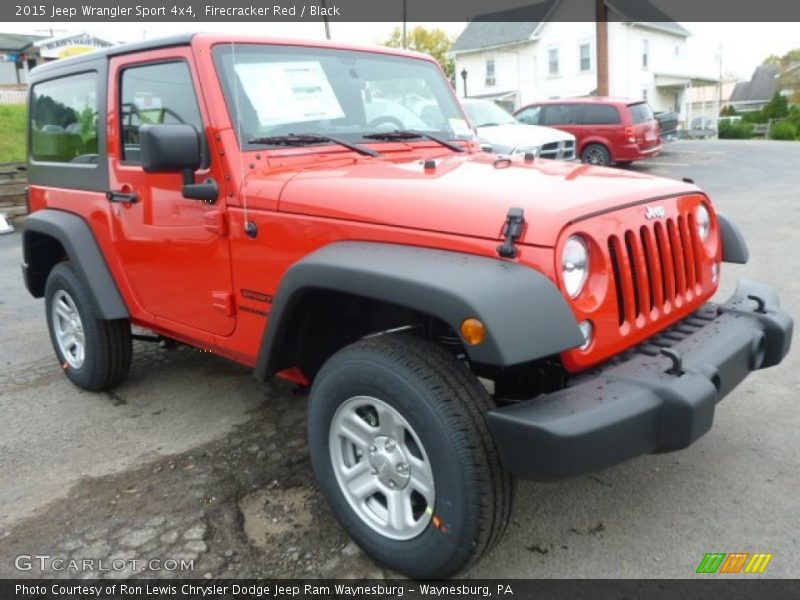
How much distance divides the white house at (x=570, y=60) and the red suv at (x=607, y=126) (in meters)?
17.0

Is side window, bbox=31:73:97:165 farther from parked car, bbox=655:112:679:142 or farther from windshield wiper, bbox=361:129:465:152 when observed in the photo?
parked car, bbox=655:112:679:142

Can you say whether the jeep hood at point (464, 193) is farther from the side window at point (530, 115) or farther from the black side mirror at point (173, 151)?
the side window at point (530, 115)

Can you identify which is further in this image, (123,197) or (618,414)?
(123,197)

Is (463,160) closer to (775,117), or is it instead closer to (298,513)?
(298,513)

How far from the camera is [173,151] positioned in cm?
294

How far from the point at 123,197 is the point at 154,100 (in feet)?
1.75

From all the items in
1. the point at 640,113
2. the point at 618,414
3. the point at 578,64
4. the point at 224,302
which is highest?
the point at 578,64

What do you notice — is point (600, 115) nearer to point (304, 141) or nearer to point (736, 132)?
point (304, 141)

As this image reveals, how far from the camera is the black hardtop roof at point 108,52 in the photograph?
3.28 m

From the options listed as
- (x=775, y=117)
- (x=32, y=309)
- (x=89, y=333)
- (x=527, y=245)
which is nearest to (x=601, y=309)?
(x=527, y=245)

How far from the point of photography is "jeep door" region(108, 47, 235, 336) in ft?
10.5

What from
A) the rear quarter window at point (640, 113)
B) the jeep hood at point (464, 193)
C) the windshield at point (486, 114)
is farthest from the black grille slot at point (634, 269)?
the rear quarter window at point (640, 113)

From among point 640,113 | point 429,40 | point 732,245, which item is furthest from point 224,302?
point 429,40

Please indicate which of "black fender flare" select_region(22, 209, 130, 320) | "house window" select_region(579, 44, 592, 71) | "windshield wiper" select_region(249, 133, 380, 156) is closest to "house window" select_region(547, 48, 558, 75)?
"house window" select_region(579, 44, 592, 71)
